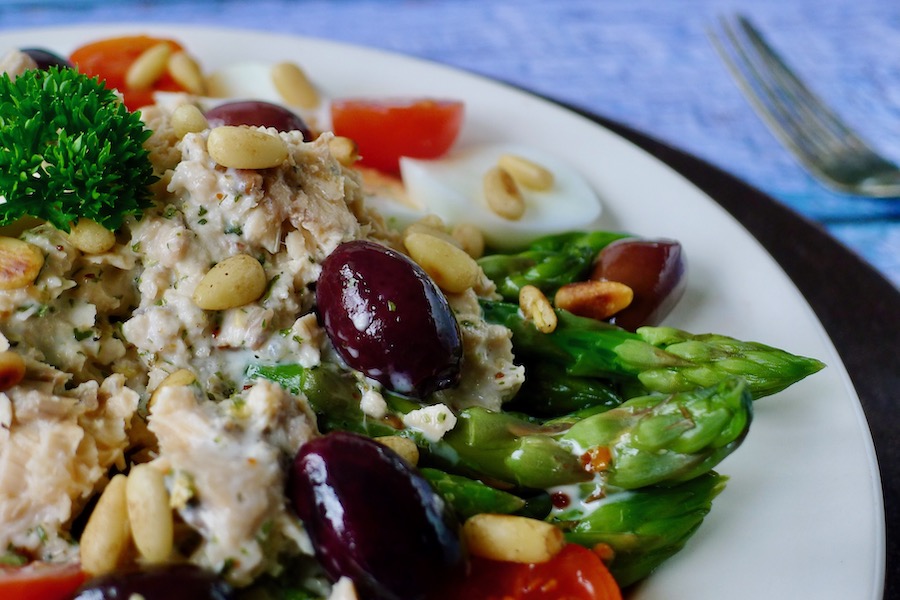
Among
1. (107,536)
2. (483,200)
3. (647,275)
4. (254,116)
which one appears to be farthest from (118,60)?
(107,536)

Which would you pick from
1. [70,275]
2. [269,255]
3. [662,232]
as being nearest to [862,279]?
[662,232]

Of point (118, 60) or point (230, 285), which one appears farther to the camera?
point (118, 60)

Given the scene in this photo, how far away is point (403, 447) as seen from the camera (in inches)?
95.0

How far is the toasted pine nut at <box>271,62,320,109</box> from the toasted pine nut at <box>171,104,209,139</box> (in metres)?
1.35

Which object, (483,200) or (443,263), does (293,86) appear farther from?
(443,263)

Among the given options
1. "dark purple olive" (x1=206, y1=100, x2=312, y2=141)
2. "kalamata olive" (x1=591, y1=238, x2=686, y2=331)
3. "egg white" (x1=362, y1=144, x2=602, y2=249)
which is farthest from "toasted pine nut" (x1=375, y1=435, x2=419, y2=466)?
"dark purple olive" (x1=206, y1=100, x2=312, y2=141)

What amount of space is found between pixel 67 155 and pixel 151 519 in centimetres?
102

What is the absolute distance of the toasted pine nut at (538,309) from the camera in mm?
3014

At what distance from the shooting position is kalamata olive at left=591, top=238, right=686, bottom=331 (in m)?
3.25

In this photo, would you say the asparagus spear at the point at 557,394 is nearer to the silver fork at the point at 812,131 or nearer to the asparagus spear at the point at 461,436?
the asparagus spear at the point at 461,436

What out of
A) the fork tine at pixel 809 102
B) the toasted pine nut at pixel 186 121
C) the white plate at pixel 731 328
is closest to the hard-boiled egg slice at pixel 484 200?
the white plate at pixel 731 328

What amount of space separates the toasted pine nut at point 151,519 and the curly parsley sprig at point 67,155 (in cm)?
80

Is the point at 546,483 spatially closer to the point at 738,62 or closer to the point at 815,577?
the point at 815,577

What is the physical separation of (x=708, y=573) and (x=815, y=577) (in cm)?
27
